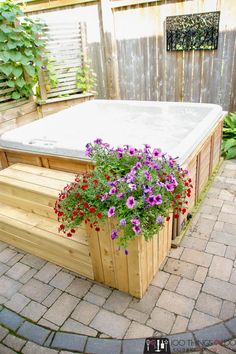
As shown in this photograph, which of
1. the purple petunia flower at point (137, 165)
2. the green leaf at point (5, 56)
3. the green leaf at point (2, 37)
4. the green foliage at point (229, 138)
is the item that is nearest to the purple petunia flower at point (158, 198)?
the purple petunia flower at point (137, 165)

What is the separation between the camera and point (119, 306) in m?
1.84

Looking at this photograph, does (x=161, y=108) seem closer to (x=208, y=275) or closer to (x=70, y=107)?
(x=70, y=107)

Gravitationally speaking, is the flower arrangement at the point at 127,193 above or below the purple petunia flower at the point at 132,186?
below

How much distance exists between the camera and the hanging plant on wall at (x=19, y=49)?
10.6 ft

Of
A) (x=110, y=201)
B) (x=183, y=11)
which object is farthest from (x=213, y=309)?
(x=183, y=11)

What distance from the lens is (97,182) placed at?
162cm

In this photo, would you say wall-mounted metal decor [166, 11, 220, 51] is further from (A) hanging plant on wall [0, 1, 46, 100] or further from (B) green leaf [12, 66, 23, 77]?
(B) green leaf [12, 66, 23, 77]

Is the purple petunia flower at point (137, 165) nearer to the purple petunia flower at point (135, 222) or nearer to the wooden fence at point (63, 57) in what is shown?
the purple petunia flower at point (135, 222)

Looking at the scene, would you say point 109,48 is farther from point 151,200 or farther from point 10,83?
point 151,200

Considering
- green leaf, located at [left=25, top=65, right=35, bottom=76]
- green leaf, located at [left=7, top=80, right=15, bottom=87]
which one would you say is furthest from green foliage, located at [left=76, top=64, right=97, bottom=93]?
green leaf, located at [left=7, top=80, right=15, bottom=87]

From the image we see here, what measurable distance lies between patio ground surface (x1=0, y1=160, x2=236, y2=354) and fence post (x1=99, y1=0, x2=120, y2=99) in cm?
311

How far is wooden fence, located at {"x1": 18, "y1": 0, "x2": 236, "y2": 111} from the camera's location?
3.86 metres

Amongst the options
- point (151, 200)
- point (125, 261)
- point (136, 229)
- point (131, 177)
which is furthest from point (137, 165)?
point (125, 261)

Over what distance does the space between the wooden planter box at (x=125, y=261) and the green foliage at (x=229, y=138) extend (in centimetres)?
207
